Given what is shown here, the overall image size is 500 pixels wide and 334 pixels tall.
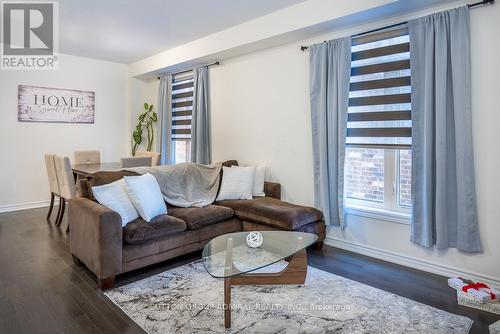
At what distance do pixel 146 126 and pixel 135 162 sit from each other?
1.99 meters

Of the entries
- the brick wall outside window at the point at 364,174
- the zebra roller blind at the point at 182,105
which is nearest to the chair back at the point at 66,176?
the zebra roller blind at the point at 182,105

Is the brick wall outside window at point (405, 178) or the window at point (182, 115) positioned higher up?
the window at point (182, 115)

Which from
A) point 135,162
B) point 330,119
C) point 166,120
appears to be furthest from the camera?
point 166,120

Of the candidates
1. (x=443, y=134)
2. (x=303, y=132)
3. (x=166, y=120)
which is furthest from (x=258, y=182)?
(x=166, y=120)

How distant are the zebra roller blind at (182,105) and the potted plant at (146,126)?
0.73 m

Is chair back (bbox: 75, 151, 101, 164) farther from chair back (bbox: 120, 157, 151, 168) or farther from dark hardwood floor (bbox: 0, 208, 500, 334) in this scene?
dark hardwood floor (bbox: 0, 208, 500, 334)

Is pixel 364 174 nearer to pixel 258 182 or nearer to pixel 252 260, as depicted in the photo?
pixel 258 182

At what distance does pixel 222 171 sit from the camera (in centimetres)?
421

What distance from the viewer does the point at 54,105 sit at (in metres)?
5.52

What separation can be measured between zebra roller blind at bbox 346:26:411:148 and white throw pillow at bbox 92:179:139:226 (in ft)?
7.63

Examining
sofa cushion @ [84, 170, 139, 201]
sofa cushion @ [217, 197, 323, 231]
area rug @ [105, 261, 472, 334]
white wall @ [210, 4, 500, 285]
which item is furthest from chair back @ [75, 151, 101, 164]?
area rug @ [105, 261, 472, 334]

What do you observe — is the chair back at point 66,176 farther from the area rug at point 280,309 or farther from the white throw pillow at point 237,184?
the area rug at point 280,309

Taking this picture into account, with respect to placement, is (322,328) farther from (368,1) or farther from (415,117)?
(368,1)

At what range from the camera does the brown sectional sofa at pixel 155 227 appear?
2.60 meters
